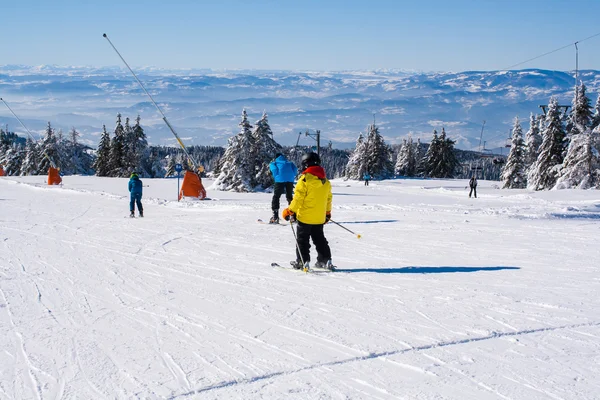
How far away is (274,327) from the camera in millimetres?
5203

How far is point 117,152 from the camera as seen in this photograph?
67750 mm

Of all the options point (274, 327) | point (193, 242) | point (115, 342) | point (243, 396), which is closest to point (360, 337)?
point (274, 327)

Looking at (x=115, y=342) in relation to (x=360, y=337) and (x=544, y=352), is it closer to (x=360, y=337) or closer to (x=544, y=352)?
(x=360, y=337)

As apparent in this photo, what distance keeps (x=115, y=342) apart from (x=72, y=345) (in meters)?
0.36

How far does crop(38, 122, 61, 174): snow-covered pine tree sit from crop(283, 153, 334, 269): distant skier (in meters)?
71.0

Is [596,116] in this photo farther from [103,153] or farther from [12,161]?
[12,161]

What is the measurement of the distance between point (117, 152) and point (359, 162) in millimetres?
33407

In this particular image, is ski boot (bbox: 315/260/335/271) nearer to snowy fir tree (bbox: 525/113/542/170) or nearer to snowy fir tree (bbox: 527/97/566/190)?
snowy fir tree (bbox: 527/97/566/190)

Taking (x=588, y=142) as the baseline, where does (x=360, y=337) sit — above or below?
below

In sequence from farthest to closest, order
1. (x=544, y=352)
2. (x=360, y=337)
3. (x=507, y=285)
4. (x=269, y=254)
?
(x=269, y=254) < (x=507, y=285) < (x=360, y=337) < (x=544, y=352)

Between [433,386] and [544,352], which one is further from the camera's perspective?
[544,352]

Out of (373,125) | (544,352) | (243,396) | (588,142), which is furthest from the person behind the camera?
(373,125)

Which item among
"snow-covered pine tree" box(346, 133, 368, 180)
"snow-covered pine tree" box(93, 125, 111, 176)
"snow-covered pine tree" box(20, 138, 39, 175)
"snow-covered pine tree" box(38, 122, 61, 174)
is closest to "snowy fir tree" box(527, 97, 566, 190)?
"snow-covered pine tree" box(346, 133, 368, 180)

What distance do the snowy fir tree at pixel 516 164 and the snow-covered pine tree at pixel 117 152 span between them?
152 ft
